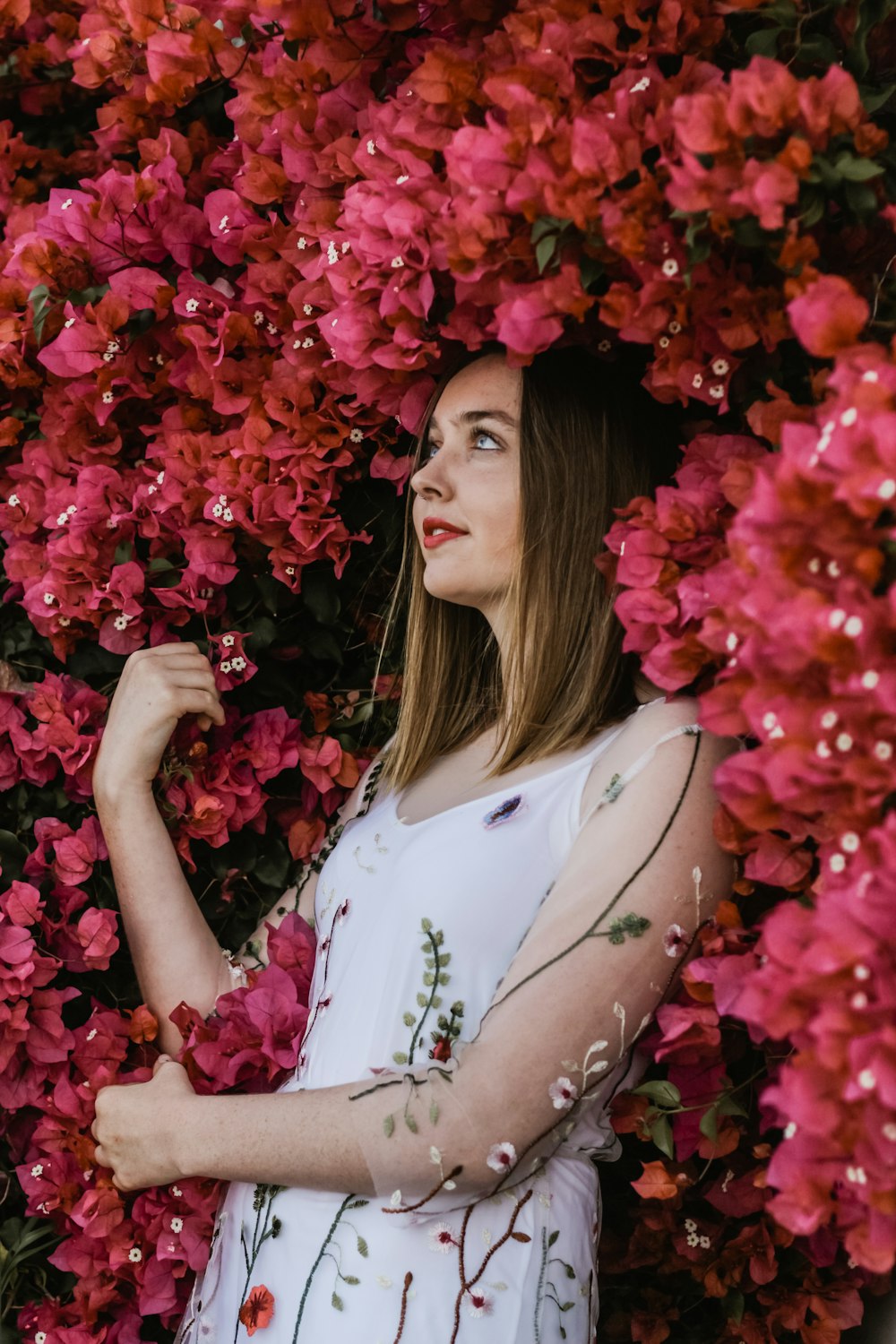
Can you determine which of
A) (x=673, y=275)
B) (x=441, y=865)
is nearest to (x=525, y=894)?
(x=441, y=865)

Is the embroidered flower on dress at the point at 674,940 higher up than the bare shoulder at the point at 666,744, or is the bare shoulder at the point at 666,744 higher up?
the bare shoulder at the point at 666,744

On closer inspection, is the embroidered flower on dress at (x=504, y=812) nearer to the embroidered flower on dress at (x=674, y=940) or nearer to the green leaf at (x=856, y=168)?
the embroidered flower on dress at (x=674, y=940)

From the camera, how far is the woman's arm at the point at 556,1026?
1303 mm

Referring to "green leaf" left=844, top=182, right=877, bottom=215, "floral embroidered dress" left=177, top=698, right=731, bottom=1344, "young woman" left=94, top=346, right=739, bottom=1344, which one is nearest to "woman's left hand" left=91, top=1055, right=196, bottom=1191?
"young woman" left=94, top=346, right=739, bottom=1344

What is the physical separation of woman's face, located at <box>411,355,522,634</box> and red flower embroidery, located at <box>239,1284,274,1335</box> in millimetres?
807

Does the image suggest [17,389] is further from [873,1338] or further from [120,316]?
[873,1338]

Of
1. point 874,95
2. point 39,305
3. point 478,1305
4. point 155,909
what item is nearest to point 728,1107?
point 478,1305

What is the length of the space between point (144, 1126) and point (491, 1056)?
49 cm

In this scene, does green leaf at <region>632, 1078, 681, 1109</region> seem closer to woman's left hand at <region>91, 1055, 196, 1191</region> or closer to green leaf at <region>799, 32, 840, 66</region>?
woman's left hand at <region>91, 1055, 196, 1191</region>

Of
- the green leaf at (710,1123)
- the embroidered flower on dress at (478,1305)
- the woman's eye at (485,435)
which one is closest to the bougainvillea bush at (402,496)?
the green leaf at (710,1123)

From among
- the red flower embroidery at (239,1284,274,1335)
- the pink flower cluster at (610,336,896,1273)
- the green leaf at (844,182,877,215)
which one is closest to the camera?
the pink flower cluster at (610,336,896,1273)

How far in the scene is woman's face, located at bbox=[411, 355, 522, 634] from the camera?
5.24 ft

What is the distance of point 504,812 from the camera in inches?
59.2

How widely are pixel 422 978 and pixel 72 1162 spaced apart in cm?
62
